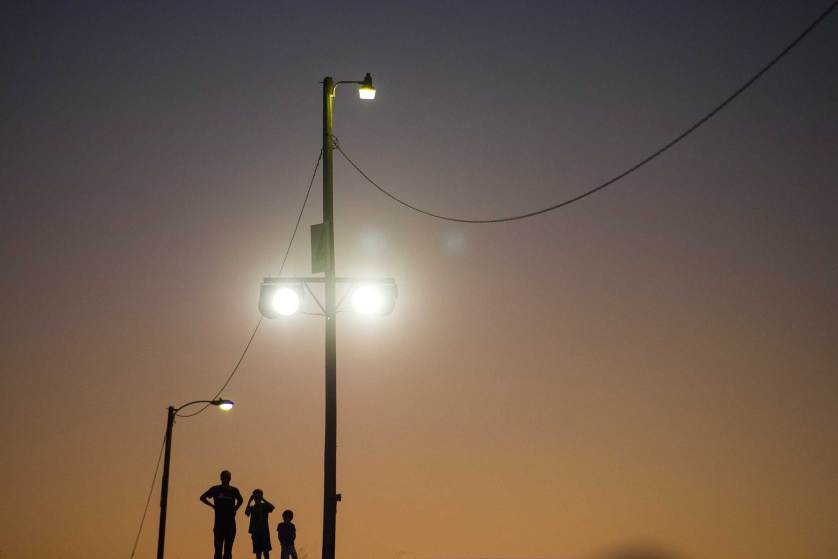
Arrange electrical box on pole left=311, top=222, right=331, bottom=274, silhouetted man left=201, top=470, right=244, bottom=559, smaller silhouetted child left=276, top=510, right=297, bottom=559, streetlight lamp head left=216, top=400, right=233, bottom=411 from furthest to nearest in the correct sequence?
streetlight lamp head left=216, top=400, right=233, bottom=411 → smaller silhouetted child left=276, top=510, right=297, bottom=559 → silhouetted man left=201, top=470, right=244, bottom=559 → electrical box on pole left=311, top=222, right=331, bottom=274

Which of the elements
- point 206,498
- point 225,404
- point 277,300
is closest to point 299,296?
point 277,300

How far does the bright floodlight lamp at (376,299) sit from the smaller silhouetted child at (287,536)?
7602mm

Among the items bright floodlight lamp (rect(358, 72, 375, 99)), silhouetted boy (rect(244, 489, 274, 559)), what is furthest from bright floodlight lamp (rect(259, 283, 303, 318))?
silhouetted boy (rect(244, 489, 274, 559))

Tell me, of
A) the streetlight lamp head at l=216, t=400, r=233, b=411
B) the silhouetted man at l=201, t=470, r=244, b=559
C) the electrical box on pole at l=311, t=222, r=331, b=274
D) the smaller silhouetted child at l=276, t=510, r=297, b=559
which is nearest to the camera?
the electrical box on pole at l=311, t=222, r=331, b=274

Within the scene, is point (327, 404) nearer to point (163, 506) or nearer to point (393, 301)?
point (393, 301)

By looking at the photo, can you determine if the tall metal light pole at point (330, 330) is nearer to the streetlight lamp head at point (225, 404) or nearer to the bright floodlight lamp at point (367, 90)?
the bright floodlight lamp at point (367, 90)

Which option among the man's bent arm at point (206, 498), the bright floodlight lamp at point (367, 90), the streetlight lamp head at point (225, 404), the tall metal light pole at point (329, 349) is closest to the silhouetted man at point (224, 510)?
the man's bent arm at point (206, 498)

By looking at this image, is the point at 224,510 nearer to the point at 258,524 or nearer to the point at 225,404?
the point at 258,524

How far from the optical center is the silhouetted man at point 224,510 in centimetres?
1734

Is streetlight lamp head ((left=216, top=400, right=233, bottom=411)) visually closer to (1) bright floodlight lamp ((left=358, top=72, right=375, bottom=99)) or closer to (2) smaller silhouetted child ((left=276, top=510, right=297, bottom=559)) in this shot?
(2) smaller silhouetted child ((left=276, top=510, right=297, bottom=559))

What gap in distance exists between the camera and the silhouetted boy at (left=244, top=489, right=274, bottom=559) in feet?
61.3

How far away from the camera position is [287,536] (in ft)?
65.4

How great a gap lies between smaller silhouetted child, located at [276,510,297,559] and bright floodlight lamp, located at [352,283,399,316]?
7602 millimetres

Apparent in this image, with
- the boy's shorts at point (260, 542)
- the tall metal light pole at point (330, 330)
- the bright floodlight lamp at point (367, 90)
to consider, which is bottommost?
the boy's shorts at point (260, 542)
